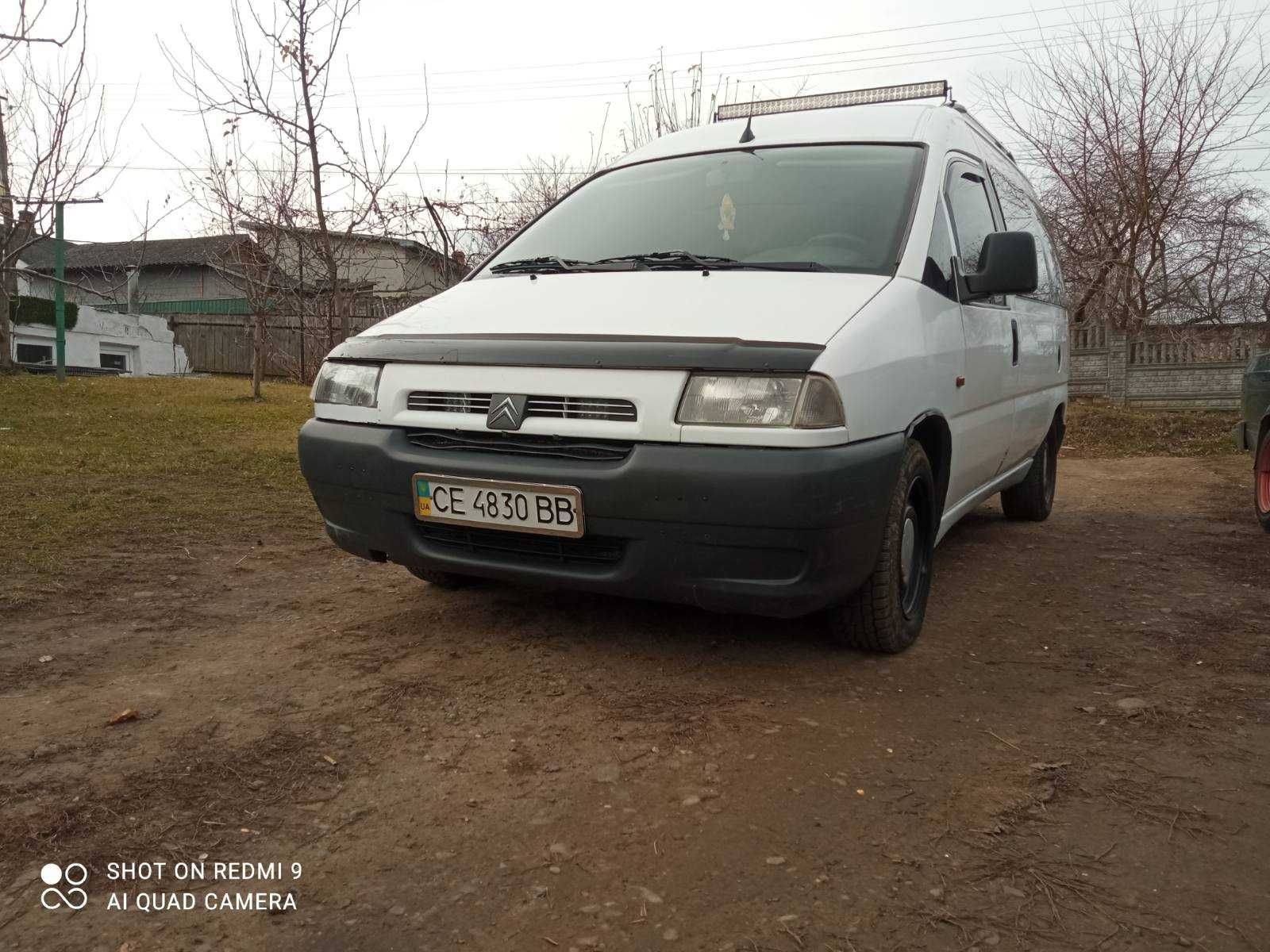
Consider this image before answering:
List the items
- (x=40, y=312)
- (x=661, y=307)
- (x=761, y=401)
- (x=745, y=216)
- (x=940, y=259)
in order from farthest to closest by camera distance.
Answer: (x=40, y=312) < (x=745, y=216) < (x=940, y=259) < (x=661, y=307) < (x=761, y=401)

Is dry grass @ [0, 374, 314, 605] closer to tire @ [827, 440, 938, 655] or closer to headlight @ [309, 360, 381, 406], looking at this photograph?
headlight @ [309, 360, 381, 406]

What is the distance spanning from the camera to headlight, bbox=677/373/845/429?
8.75ft

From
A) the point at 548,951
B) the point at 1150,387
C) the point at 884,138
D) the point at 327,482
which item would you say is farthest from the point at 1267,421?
the point at 1150,387

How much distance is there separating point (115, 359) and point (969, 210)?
25.7 m

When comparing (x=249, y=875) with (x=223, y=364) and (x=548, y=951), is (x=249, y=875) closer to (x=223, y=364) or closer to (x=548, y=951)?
(x=548, y=951)

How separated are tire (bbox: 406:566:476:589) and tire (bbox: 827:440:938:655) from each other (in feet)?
4.97

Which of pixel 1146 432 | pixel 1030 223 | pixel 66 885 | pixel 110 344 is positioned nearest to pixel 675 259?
pixel 66 885

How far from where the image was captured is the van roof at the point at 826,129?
3.99 metres

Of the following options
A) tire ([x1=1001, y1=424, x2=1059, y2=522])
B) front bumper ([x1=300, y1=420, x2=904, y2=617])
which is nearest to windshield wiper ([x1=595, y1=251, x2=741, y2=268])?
front bumper ([x1=300, y1=420, x2=904, y2=617])

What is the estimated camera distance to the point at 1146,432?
488 inches

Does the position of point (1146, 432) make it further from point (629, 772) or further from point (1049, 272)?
point (629, 772)

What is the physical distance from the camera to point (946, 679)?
123 inches

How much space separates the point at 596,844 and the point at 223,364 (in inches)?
1100

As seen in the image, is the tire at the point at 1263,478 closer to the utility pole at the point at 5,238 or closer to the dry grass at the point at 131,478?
the dry grass at the point at 131,478
